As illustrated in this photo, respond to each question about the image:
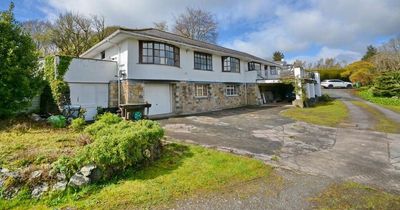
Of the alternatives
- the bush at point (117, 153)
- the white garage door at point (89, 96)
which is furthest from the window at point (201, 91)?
the bush at point (117, 153)

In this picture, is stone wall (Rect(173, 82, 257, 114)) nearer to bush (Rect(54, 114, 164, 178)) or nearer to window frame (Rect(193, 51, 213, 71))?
window frame (Rect(193, 51, 213, 71))

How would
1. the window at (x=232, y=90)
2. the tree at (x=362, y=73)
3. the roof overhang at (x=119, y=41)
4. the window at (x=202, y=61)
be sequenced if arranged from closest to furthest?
the roof overhang at (x=119, y=41), the window at (x=202, y=61), the window at (x=232, y=90), the tree at (x=362, y=73)

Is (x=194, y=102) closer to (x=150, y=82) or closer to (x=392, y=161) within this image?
(x=150, y=82)

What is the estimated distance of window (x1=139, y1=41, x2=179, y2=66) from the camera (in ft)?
52.3

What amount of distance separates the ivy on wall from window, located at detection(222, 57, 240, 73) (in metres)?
13.6

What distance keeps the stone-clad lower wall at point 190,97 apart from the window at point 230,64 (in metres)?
1.65

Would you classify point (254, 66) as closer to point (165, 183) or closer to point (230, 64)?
point (230, 64)

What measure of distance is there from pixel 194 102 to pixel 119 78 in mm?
6219

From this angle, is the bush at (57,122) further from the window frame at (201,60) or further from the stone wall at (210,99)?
the window frame at (201,60)

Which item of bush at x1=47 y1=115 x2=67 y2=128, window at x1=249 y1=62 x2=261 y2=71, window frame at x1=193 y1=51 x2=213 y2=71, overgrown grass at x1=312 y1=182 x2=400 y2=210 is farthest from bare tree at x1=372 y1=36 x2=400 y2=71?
bush at x1=47 y1=115 x2=67 y2=128

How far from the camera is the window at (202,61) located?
2000 centimetres

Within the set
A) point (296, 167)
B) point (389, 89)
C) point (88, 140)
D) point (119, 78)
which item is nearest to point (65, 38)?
point (119, 78)

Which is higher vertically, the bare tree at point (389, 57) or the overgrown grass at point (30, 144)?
the bare tree at point (389, 57)

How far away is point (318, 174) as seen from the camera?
6254 millimetres
